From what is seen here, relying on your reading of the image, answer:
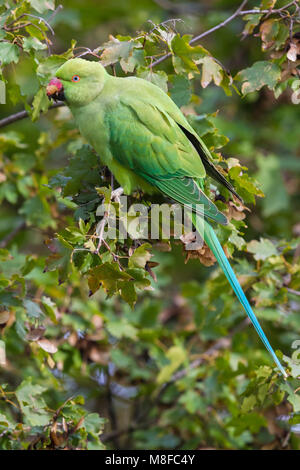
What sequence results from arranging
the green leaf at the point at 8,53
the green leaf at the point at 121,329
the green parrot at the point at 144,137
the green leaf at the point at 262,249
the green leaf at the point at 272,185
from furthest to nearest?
1. the green leaf at the point at 272,185
2. the green leaf at the point at 121,329
3. the green leaf at the point at 262,249
4. the green parrot at the point at 144,137
5. the green leaf at the point at 8,53

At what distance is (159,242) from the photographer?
2189mm

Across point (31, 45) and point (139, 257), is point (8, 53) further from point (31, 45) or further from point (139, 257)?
point (139, 257)

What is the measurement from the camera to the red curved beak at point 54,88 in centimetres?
212

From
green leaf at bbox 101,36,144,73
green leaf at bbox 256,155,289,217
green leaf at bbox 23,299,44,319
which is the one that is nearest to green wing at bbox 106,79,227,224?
green leaf at bbox 101,36,144,73

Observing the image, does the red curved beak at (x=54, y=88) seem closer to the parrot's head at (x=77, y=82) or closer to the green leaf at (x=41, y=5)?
the parrot's head at (x=77, y=82)

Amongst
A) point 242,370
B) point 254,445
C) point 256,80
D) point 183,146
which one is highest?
point 256,80

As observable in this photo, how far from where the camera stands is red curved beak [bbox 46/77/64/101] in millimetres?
2119

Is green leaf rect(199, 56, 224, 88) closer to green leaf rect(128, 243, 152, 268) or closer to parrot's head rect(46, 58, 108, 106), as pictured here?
parrot's head rect(46, 58, 108, 106)

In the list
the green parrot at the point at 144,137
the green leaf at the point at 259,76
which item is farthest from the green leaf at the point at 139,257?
the green leaf at the point at 259,76

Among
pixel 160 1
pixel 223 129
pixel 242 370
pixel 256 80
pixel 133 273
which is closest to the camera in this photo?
pixel 133 273

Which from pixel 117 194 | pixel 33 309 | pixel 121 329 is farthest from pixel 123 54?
pixel 121 329

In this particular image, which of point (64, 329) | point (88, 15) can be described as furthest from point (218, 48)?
point (64, 329)

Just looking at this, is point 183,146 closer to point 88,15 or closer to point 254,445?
point 254,445

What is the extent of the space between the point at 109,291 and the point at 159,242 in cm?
35
